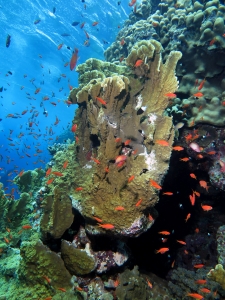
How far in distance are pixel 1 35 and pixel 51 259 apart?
91.3 ft

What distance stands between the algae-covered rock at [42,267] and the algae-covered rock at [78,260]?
131 millimetres

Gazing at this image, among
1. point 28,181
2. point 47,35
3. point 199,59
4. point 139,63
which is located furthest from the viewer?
point 47,35

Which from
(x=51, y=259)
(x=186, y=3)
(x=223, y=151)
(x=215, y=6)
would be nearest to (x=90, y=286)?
(x=51, y=259)

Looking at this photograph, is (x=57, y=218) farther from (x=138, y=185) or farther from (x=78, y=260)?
(x=138, y=185)

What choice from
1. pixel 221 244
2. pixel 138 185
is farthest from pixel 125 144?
pixel 221 244

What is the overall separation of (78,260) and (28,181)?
20.1 feet

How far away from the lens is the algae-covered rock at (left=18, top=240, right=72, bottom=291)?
146 inches

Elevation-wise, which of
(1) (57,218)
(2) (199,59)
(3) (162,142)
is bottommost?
(1) (57,218)

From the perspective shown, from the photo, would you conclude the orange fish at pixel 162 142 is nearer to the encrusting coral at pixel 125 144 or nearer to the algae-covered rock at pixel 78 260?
the encrusting coral at pixel 125 144

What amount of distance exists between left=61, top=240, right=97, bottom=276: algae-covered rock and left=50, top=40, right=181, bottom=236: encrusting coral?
0.46 metres

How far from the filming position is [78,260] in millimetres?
3715

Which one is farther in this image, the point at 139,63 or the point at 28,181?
the point at 28,181

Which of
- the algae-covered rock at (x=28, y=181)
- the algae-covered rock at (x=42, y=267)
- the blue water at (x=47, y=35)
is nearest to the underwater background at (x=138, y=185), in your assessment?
the algae-covered rock at (x=42, y=267)

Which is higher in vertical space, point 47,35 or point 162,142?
point 47,35
